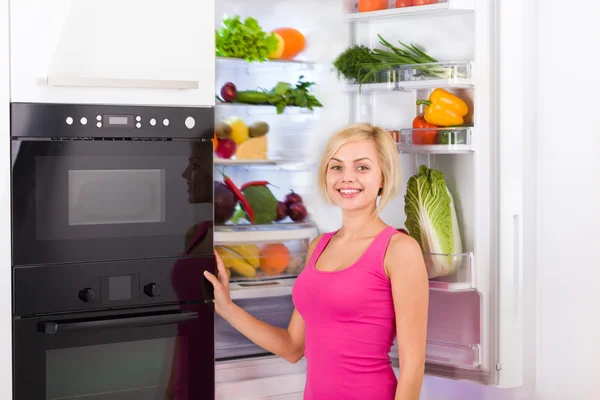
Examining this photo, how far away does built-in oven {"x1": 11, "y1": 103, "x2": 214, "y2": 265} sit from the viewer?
88.1 inches

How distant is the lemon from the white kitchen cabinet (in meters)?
0.29

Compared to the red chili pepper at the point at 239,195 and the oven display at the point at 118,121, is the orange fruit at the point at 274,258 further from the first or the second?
the oven display at the point at 118,121

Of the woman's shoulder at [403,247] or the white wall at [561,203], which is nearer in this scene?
the woman's shoulder at [403,247]

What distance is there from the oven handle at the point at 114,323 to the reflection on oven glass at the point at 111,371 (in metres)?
0.06

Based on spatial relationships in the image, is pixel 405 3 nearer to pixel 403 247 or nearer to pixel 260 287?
pixel 403 247

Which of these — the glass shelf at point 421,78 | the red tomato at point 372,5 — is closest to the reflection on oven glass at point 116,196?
the glass shelf at point 421,78

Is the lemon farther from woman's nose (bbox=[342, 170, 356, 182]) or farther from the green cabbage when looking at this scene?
the green cabbage

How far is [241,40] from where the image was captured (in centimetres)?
263

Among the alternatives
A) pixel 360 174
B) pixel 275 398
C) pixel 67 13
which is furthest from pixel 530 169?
pixel 67 13

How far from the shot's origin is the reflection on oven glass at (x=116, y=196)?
2297 millimetres

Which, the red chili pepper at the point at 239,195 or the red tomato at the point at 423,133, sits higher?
the red tomato at the point at 423,133

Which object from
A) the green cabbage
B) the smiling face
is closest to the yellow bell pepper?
the green cabbage

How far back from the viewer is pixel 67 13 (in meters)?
2.26

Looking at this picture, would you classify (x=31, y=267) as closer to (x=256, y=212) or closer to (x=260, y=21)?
(x=256, y=212)
